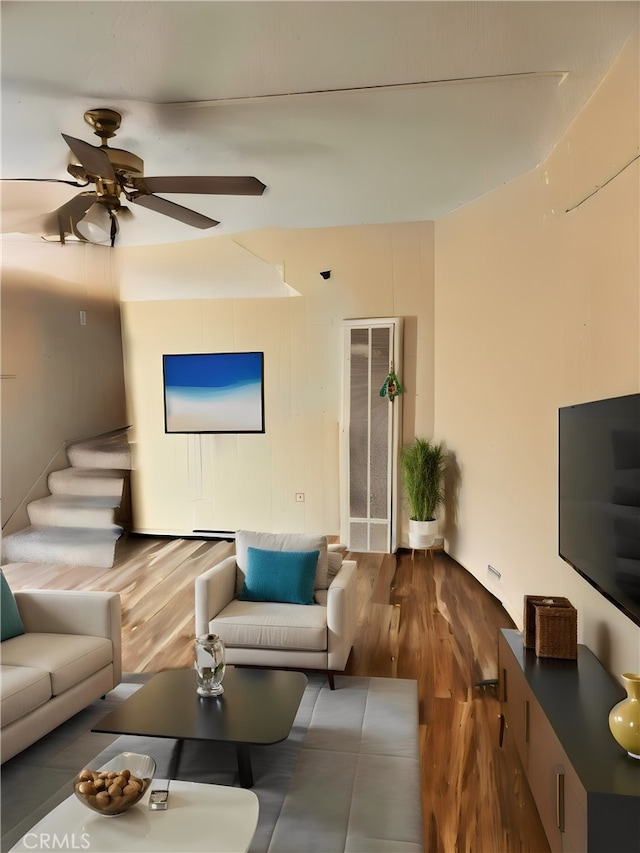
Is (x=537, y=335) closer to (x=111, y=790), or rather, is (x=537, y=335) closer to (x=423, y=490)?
(x=423, y=490)

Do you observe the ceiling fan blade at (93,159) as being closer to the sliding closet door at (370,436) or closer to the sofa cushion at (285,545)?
the sofa cushion at (285,545)

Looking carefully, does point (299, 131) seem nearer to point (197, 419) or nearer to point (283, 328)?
point (283, 328)

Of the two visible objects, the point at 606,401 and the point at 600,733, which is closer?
the point at 600,733

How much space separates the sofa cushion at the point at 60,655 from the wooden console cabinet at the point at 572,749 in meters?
1.75

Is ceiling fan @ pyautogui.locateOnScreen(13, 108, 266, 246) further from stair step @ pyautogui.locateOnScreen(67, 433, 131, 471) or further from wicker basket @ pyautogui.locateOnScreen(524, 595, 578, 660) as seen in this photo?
wicker basket @ pyautogui.locateOnScreen(524, 595, 578, 660)

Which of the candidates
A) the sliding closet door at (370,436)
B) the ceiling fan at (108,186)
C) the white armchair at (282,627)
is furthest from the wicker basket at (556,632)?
the sliding closet door at (370,436)

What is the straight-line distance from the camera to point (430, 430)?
5223mm

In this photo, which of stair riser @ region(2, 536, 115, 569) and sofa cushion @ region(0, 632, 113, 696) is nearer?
stair riser @ region(2, 536, 115, 569)

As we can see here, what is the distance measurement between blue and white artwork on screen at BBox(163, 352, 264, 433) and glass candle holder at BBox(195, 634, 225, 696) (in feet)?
10.3

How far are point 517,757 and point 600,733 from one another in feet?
2.26

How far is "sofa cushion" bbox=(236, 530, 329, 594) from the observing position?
10.4 feet

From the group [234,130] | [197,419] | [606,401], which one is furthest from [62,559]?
[197,419]

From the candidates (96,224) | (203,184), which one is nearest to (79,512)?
(96,224)

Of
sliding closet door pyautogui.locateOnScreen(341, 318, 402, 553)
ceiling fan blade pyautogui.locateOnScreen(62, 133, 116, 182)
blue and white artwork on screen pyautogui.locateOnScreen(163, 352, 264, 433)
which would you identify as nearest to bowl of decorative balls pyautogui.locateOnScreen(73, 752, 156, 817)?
ceiling fan blade pyautogui.locateOnScreen(62, 133, 116, 182)
